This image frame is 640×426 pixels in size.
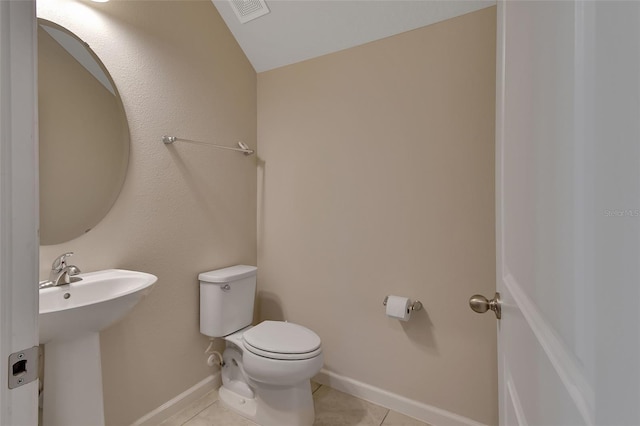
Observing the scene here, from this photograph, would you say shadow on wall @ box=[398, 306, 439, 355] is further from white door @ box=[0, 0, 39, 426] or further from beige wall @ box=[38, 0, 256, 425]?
white door @ box=[0, 0, 39, 426]

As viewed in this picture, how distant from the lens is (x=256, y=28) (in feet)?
6.53

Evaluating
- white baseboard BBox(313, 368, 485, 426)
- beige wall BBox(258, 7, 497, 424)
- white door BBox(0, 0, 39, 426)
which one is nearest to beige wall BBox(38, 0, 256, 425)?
beige wall BBox(258, 7, 497, 424)

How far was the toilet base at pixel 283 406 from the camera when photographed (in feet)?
5.11

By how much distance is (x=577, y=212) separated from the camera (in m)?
0.30

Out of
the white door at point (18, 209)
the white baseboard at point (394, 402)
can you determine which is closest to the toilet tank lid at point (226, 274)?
the white baseboard at point (394, 402)

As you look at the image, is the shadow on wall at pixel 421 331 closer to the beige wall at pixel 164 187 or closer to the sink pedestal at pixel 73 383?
the beige wall at pixel 164 187

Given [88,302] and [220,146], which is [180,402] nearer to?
[88,302]

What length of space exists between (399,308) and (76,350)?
1440 millimetres

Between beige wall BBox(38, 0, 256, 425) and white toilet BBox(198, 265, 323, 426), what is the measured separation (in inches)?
5.7

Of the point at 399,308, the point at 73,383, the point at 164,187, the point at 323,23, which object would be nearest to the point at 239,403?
the point at 73,383

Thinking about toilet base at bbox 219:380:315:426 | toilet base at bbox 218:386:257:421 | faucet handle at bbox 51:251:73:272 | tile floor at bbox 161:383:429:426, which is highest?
faucet handle at bbox 51:251:73:272

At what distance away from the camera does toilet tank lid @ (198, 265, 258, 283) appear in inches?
69.4

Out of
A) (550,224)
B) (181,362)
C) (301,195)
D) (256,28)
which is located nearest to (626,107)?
(550,224)

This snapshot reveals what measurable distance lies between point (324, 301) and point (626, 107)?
6.30 feet
